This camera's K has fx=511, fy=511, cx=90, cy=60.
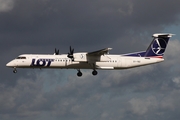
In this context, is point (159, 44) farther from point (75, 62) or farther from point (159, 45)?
point (75, 62)

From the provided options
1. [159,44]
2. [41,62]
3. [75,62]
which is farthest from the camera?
[159,44]

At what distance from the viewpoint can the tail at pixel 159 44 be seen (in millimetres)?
70375

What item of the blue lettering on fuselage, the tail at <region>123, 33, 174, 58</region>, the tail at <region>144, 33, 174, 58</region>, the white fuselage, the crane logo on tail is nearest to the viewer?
the blue lettering on fuselage

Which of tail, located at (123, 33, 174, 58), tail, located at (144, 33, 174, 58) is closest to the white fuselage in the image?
tail, located at (123, 33, 174, 58)

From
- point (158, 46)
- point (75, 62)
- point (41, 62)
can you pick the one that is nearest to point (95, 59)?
point (75, 62)

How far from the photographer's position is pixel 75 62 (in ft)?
219

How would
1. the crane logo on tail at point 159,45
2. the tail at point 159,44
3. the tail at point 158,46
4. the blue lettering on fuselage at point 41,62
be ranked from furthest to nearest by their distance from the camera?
the crane logo on tail at point 159,45
the tail at point 159,44
the tail at point 158,46
the blue lettering on fuselage at point 41,62

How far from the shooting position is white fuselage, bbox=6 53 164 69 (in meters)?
66.4

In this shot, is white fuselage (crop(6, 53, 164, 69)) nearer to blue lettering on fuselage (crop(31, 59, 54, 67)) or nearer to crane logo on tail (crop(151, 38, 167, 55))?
blue lettering on fuselage (crop(31, 59, 54, 67))

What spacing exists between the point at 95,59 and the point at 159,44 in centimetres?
971

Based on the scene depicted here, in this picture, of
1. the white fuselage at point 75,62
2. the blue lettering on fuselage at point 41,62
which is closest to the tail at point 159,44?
the white fuselage at point 75,62

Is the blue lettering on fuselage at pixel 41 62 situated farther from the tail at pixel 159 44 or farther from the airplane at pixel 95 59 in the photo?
the tail at pixel 159 44

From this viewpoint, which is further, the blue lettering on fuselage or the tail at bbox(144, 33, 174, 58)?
the tail at bbox(144, 33, 174, 58)

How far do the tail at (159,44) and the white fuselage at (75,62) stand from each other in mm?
3326
